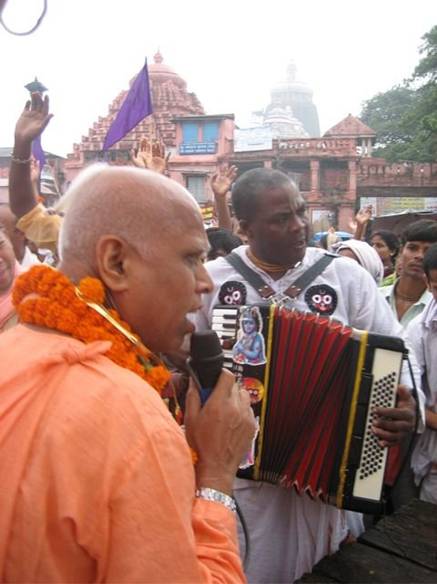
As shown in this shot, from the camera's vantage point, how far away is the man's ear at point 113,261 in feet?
3.93

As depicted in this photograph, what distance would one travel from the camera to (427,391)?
2.99m

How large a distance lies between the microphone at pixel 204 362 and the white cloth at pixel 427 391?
187 cm

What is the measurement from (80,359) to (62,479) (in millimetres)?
218

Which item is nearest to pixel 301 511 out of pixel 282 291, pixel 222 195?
pixel 282 291

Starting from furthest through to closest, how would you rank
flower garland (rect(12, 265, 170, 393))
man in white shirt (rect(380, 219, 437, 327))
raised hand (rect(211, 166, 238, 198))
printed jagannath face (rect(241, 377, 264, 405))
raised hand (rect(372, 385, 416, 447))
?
1. raised hand (rect(211, 166, 238, 198))
2. man in white shirt (rect(380, 219, 437, 327))
3. printed jagannath face (rect(241, 377, 264, 405))
4. raised hand (rect(372, 385, 416, 447))
5. flower garland (rect(12, 265, 170, 393))

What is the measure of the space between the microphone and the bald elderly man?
76 millimetres

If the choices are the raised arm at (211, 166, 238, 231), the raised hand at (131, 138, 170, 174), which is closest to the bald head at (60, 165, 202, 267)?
the raised hand at (131, 138, 170, 174)

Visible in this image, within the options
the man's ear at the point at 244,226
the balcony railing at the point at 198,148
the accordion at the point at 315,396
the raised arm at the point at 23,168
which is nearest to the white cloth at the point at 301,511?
the accordion at the point at 315,396

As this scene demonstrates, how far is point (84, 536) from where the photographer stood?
0.97 meters

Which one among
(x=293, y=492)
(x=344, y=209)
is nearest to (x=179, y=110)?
(x=344, y=209)

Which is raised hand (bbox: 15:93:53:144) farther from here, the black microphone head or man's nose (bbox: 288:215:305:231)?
the black microphone head

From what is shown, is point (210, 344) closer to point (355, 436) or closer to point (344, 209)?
point (355, 436)

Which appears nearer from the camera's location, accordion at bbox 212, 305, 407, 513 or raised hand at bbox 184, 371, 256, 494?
raised hand at bbox 184, 371, 256, 494

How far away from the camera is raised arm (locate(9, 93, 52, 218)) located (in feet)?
11.7
